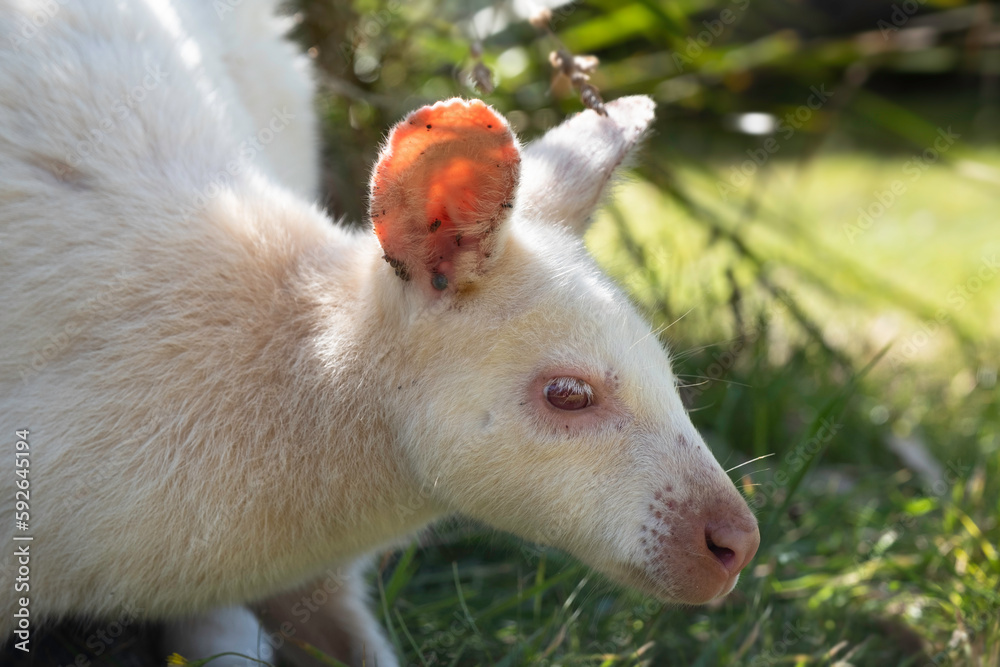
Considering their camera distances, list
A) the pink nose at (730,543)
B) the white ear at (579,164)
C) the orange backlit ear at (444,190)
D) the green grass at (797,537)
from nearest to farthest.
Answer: the orange backlit ear at (444,190)
the pink nose at (730,543)
the white ear at (579,164)
the green grass at (797,537)

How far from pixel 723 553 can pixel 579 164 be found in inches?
42.8

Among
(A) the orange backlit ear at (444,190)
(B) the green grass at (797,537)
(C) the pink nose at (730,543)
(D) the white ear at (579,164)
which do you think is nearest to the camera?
(A) the orange backlit ear at (444,190)

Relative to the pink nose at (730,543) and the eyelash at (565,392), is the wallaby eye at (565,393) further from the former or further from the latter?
the pink nose at (730,543)

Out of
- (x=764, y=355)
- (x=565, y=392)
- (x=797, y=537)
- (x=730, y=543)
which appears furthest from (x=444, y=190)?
(x=764, y=355)

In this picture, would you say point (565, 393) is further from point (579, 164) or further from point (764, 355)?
point (764, 355)

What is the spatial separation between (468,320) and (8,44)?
1.45 m

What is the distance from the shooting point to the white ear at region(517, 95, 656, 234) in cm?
253

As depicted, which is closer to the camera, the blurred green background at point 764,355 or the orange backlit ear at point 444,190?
the orange backlit ear at point 444,190

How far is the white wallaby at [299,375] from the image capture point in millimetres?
2135

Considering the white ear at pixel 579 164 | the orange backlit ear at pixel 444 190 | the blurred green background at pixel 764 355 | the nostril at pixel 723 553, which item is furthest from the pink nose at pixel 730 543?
the white ear at pixel 579 164

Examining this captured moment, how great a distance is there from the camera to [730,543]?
2.12 metres

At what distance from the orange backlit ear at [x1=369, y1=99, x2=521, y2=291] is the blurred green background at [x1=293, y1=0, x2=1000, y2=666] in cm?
65

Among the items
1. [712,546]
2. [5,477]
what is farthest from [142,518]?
[712,546]

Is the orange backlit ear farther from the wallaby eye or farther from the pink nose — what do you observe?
the pink nose
